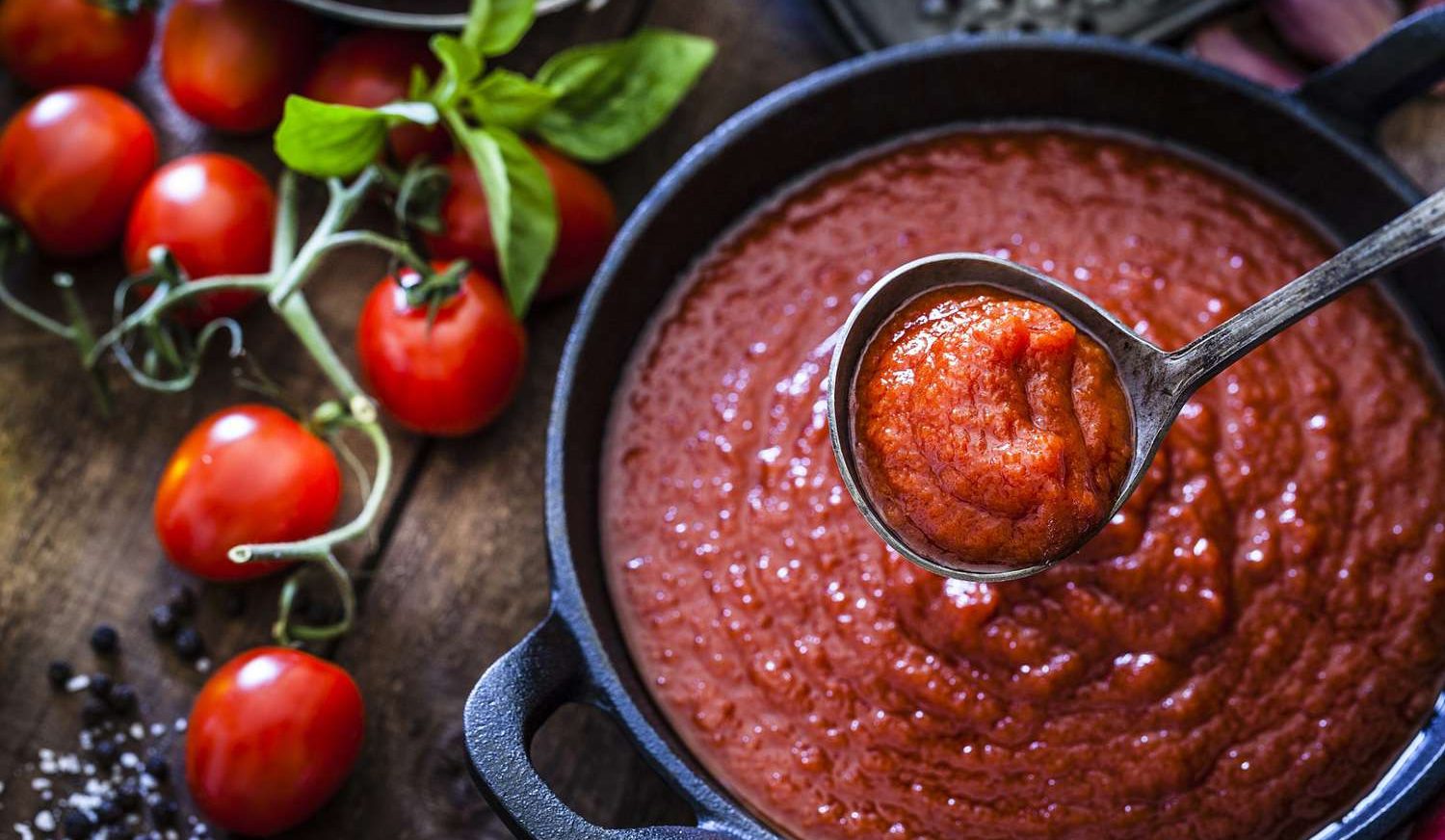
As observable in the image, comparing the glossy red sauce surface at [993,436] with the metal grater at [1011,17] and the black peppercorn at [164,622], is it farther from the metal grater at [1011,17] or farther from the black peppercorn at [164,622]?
the black peppercorn at [164,622]

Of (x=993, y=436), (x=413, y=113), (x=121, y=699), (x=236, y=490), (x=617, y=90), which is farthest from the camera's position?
(x=617, y=90)

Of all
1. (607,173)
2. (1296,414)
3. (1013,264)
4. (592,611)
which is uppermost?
(1296,414)

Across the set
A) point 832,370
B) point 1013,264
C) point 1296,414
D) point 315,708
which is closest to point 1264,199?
point 1296,414

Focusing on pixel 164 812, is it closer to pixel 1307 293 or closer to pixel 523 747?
pixel 523 747

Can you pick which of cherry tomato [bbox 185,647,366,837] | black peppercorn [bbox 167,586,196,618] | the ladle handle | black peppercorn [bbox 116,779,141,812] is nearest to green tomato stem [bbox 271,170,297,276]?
black peppercorn [bbox 167,586,196,618]

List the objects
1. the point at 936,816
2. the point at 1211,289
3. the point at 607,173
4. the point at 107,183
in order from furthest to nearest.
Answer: the point at 607,173 → the point at 107,183 → the point at 1211,289 → the point at 936,816

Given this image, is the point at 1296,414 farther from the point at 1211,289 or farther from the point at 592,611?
the point at 592,611

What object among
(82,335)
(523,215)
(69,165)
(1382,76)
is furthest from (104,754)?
(1382,76)
